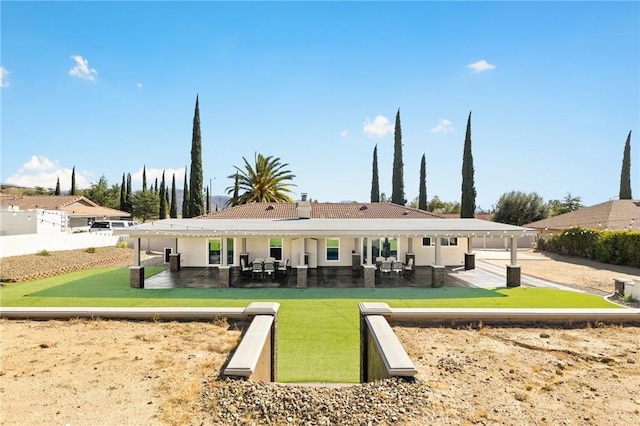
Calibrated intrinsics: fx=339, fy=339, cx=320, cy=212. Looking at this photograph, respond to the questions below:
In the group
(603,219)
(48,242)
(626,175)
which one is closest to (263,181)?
(48,242)

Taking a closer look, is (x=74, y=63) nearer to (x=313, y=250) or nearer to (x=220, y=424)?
(x=313, y=250)

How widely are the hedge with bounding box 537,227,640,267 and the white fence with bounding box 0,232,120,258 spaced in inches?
1372

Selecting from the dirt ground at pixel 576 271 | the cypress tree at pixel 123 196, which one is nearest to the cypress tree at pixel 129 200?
the cypress tree at pixel 123 196

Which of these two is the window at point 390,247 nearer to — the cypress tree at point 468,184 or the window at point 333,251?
the window at point 333,251

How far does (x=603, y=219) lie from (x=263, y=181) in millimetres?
32160

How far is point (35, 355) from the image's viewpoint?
5457mm

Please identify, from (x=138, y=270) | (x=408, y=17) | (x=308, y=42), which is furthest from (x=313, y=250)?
(x=408, y=17)

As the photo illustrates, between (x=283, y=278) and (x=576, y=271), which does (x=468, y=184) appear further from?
(x=283, y=278)

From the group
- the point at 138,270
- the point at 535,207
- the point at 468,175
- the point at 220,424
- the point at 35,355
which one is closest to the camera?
the point at 220,424

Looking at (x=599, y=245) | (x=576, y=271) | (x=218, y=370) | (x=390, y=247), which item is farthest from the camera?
(x=599, y=245)

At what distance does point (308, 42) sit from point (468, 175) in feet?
81.8

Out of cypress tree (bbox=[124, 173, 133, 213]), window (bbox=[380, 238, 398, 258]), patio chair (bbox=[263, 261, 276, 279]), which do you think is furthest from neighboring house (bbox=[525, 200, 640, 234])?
cypress tree (bbox=[124, 173, 133, 213])

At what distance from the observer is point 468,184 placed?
35.3 metres

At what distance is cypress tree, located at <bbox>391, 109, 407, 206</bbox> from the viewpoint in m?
38.6
